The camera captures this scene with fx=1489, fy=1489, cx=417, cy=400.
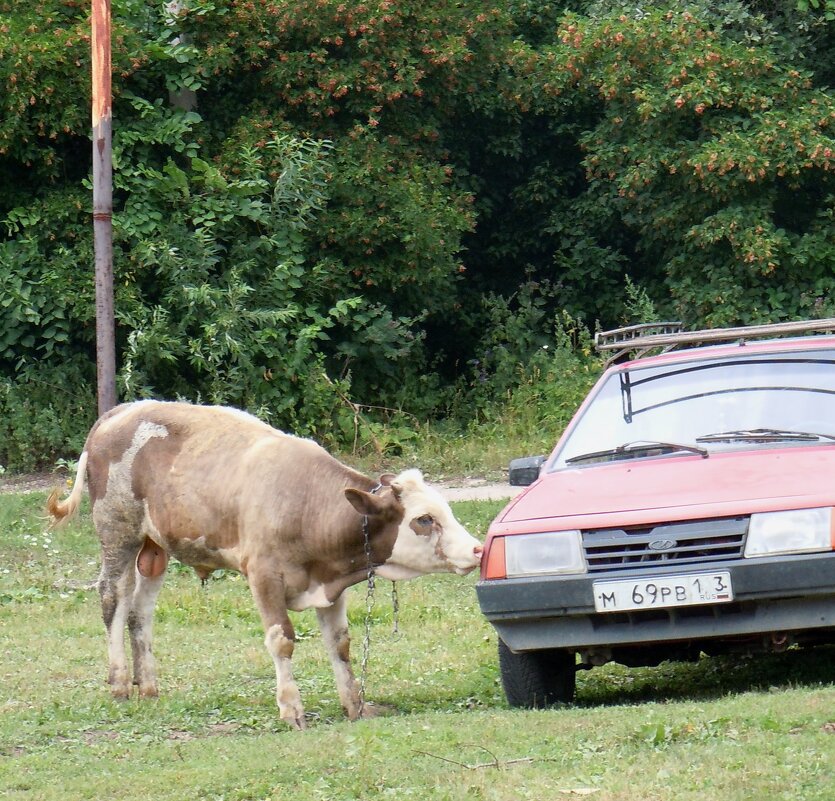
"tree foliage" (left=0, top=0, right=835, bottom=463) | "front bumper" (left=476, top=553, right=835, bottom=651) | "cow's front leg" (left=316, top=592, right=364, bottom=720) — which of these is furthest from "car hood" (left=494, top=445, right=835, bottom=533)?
"tree foliage" (left=0, top=0, right=835, bottom=463)

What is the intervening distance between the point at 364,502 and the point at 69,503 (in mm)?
2503

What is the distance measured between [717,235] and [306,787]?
14079 mm

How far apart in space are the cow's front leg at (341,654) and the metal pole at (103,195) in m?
6.79

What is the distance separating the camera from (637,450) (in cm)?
725

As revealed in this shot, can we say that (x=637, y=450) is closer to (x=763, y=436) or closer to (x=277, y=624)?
(x=763, y=436)

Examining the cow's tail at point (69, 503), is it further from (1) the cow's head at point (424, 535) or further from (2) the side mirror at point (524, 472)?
(2) the side mirror at point (524, 472)

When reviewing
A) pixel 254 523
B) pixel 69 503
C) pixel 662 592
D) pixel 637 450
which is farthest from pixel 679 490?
pixel 69 503

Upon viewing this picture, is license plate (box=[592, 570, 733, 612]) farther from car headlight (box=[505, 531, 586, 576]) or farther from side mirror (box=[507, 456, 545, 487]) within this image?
side mirror (box=[507, 456, 545, 487])

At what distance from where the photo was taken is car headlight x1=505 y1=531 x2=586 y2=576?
6383 mm

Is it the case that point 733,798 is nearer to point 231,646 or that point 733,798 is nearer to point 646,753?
point 646,753

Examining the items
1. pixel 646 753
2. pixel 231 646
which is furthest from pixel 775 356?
pixel 231 646

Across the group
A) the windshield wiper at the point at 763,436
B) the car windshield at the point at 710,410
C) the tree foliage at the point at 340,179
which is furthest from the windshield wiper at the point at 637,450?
the tree foliage at the point at 340,179

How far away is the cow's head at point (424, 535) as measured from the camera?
23.5ft

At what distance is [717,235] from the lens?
18438mm
